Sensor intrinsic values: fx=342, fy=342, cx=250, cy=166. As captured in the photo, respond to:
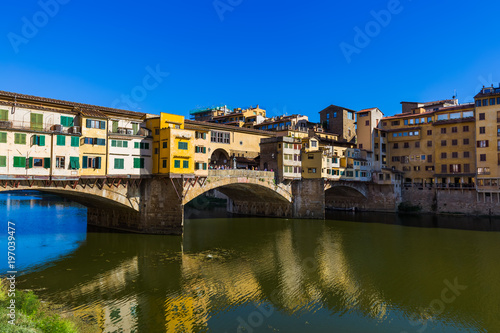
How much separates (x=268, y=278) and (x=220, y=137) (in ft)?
126

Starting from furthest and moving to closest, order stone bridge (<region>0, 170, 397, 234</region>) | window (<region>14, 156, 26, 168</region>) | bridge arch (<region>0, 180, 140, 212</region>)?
stone bridge (<region>0, 170, 397, 234</region>) < bridge arch (<region>0, 180, 140, 212</region>) < window (<region>14, 156, 26, 168</region>)

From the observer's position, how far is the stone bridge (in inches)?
1524

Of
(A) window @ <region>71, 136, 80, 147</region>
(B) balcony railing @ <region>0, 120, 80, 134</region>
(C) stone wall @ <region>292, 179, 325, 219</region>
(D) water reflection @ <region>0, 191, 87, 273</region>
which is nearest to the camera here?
(B) balcony railing @ <region>0, 120, 80, 134</region>

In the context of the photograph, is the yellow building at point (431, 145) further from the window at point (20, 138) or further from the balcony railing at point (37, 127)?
the window at point (20, 138)

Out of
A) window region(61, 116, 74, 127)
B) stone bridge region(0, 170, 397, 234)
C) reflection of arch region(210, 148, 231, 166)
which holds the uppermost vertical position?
window region(61, 116, 74, 127)

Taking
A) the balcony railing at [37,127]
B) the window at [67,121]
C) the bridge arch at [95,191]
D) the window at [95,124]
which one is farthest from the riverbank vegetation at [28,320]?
the window at [95,124]

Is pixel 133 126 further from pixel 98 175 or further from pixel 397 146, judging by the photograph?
pixel 397 146

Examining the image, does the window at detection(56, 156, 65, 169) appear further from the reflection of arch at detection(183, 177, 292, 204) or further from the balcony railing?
the reflection of arch at detection(183, 177, 292, 204)

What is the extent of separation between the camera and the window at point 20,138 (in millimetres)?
32531

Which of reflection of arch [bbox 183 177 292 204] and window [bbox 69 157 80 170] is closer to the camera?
window [bbox 69 157 80 170]

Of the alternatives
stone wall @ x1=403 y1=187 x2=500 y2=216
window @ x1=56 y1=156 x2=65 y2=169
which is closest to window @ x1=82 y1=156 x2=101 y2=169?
window @ x1=56 y1=156 x2=65 y2=169

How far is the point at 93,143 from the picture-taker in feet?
126

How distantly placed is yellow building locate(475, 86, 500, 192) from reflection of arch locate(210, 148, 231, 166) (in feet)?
158

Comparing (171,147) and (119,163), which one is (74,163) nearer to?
(119,163)
